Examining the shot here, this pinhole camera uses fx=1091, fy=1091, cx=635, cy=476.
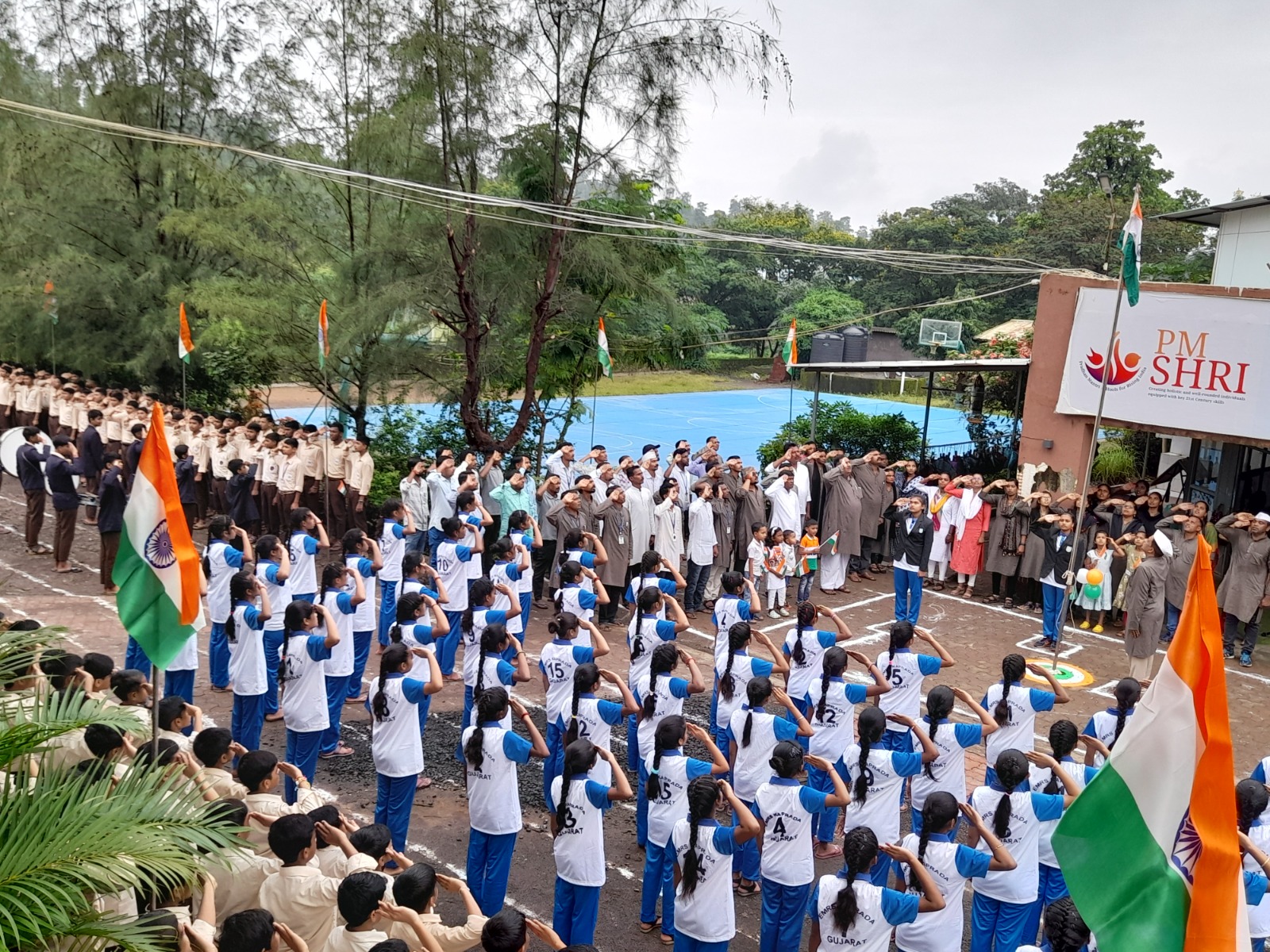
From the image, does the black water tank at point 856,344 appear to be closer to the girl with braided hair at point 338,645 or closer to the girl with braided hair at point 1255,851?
the girl with braided hair at point 338,645

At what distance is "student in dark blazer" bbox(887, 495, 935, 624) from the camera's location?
12.2m

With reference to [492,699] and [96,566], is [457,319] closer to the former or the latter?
[96,566]

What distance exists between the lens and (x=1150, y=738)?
10.2 feet

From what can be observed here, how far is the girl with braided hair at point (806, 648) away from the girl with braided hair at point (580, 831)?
101 inches

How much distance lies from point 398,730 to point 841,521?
865 centimetres

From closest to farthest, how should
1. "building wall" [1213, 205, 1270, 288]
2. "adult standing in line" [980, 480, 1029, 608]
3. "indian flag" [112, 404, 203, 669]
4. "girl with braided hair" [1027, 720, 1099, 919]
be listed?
"indian flag" [112, 404, 203, 669] < "girl with braided hair" [1027, 720, 1099, 919] < "adult standing in line" [980, 480, 1029, 608] < "building wall" [1213, 205, 1270, 288]

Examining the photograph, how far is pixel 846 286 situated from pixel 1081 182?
9497 millimetres

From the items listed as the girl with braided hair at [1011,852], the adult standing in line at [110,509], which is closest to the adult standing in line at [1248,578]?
the girl with braided hair at [1011,852]

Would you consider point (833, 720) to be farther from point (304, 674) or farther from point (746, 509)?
point (746, 509)

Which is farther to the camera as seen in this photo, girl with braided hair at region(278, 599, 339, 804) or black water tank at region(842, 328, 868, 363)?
black water tank at region(842, 328, 868, 363)

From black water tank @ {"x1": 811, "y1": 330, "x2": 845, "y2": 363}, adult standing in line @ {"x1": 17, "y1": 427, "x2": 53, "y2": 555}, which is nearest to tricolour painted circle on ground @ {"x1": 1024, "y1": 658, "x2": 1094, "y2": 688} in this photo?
adult standing in line @ {"x1": 17, "y1": 427, "x2": 53, "y2": 555}

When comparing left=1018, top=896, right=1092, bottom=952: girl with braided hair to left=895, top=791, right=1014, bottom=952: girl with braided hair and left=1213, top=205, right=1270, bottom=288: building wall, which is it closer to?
left=895, top=791, right=1014, bottom=952: girl with braided hair

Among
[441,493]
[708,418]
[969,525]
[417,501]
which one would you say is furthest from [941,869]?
[708,418]

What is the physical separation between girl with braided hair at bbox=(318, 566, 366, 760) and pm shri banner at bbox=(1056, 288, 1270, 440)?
915 centimetres
